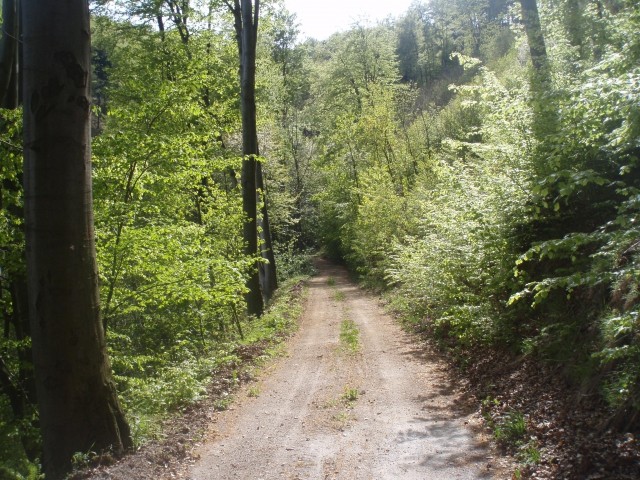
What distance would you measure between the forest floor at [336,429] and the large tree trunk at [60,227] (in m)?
0.63

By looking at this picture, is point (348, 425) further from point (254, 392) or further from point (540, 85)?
point (540, 85)

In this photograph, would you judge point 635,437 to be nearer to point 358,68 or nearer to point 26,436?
point 26,436

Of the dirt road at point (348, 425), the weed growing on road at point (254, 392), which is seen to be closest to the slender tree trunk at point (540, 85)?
the dirt road at point (348, 425)

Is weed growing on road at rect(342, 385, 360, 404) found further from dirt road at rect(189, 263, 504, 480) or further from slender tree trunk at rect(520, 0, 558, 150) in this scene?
slender tree trunk at rect(520, 0, 558, 150)

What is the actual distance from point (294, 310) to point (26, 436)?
435 inches

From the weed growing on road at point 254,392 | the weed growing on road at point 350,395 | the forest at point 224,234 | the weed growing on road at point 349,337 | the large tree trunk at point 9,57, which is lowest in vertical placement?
the weed growing on road at point 349,337

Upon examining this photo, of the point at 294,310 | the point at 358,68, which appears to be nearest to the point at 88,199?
the point at 294,310

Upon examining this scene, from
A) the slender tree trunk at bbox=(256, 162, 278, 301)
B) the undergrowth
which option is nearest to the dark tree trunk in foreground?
the undergrowth

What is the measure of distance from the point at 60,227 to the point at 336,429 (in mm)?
4227

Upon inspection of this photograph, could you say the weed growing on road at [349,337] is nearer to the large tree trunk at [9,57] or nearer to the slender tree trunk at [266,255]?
the slender tree trunk at [266,255]

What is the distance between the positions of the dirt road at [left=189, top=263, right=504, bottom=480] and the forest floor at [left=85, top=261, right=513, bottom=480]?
0.04ft

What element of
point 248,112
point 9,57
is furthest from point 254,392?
point 248,112

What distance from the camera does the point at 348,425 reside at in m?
6.85

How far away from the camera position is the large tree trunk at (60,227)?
4.81 metres
